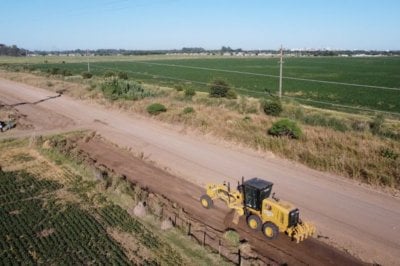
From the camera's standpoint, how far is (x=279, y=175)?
20.5m

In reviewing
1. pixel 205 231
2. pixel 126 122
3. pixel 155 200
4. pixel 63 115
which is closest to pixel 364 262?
pixel 205 231

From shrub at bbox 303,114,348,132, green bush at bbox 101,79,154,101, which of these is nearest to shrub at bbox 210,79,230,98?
green bush at bbox 101,79,154,101

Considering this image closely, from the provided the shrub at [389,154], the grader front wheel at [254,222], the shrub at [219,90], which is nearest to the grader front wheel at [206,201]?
the grader front wheel at [254,222]

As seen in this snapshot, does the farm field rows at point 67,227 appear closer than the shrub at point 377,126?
Yes

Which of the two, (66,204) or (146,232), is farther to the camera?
(66,204)

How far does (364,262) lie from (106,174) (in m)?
13.4

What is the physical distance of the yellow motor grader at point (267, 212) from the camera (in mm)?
13131

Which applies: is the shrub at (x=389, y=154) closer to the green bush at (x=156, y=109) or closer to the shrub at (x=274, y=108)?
the shrub at (x=274, y=108)

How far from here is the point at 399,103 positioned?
5106 cm

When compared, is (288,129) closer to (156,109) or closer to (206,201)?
(206,201)

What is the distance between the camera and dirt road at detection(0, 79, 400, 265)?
47.1ft

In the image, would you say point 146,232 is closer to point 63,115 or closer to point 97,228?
point 97,228

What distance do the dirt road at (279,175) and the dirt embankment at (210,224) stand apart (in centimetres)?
104

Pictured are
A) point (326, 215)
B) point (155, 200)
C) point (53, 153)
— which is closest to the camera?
point (326, 215)
